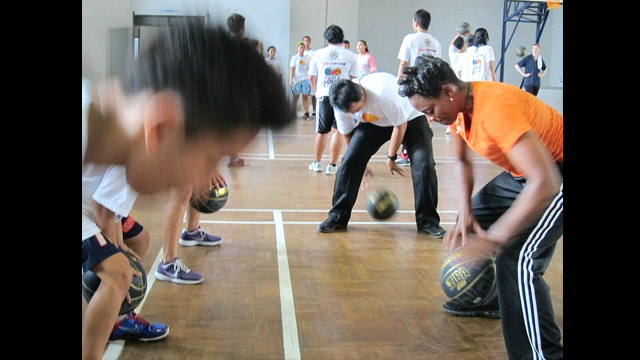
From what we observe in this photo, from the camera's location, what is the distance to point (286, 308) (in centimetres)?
404

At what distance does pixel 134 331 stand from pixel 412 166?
10.6 feet

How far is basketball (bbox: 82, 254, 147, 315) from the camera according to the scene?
9.29 ft

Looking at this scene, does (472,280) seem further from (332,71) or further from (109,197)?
(332,71)

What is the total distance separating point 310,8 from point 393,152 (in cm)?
1433

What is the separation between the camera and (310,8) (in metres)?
19.1

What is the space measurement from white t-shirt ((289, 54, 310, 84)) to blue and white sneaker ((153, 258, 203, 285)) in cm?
1241

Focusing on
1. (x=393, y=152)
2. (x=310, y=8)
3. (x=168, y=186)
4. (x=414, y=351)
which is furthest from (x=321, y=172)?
(x=310, y=8)

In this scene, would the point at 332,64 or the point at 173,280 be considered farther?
the point at 332,64

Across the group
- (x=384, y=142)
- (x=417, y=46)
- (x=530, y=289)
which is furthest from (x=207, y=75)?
(x=417, y=46)

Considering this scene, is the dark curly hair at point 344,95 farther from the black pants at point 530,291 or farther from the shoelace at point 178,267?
the black pants at point 530,291

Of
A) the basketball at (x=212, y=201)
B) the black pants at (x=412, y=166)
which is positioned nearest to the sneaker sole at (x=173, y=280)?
the basketball at (x=212, y=201)
